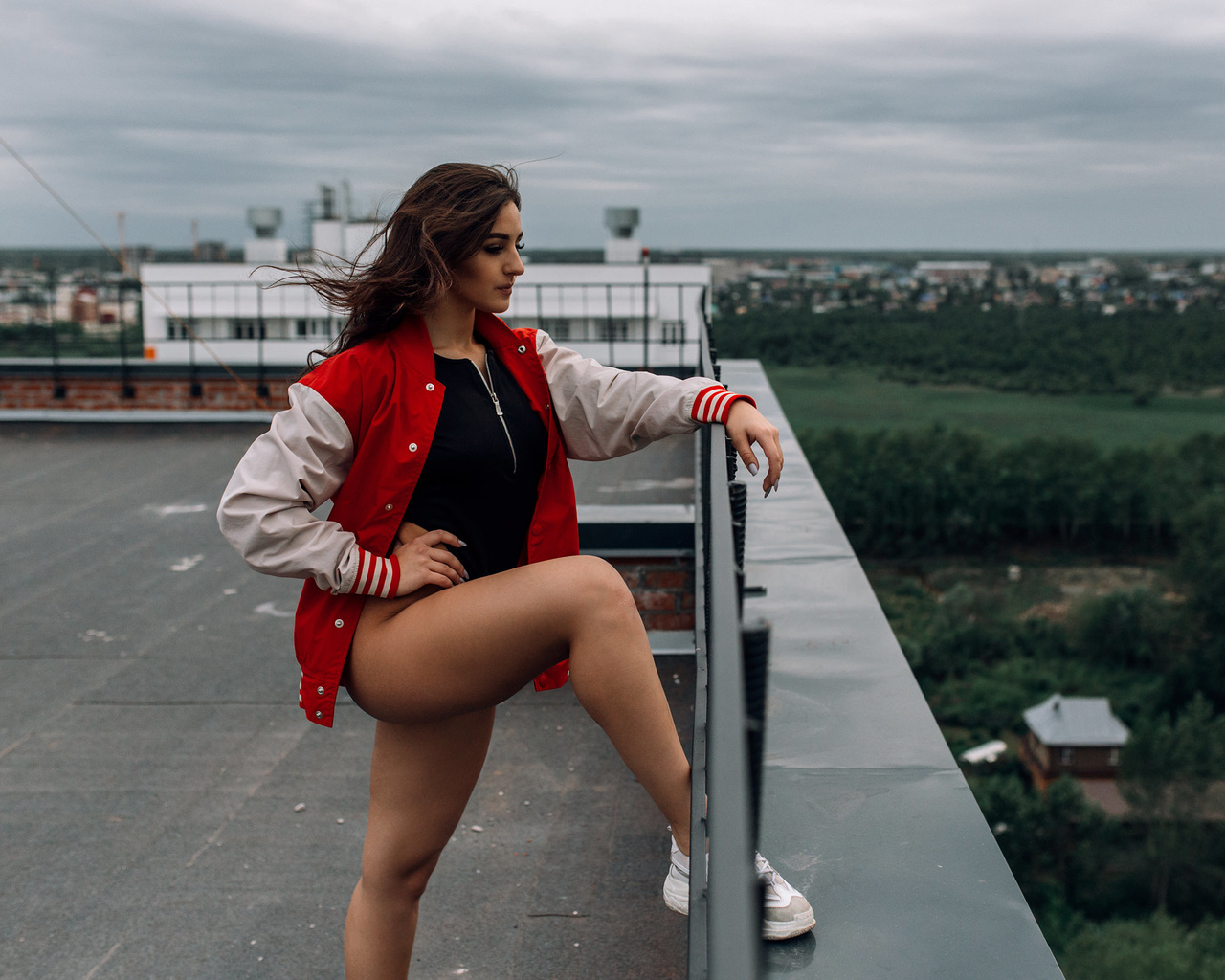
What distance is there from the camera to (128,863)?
3051 millimetres

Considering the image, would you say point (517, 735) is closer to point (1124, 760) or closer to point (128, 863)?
point (128, 863)

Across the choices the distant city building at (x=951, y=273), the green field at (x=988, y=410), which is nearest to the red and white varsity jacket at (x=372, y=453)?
the green field at (x=988, y=410)

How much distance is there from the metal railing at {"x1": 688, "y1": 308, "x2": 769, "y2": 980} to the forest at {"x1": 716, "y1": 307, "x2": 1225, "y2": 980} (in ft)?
165

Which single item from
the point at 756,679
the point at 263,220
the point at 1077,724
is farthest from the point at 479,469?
the point at 1077,724

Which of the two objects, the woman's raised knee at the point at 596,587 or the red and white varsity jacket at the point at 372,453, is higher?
the red and white varsity jacket at the point at 372,453

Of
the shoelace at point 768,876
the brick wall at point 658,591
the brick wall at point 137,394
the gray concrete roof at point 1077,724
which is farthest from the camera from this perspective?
the gray concrete roof at point 1077,724

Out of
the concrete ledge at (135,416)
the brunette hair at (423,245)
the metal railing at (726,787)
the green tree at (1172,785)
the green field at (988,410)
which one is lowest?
the green tree at (1172,785)

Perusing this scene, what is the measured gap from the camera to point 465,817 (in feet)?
10.8

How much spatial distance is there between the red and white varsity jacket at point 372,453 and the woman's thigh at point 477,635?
0.05 metres

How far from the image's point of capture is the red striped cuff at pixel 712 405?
185 cm

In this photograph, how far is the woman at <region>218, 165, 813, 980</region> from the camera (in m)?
1.61

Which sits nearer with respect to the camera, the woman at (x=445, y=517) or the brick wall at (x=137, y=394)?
the woman at (x=445, y=517)

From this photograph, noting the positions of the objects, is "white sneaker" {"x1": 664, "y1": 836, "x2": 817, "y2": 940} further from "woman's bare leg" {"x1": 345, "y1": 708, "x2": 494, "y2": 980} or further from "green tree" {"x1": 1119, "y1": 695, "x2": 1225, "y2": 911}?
"green tree" {"x1": 1119, "y1": 695, "x2": 1225, "y2": 911}

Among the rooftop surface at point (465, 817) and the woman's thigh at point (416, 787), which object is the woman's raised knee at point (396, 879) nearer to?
the woman's thigh at point (416, 787)
